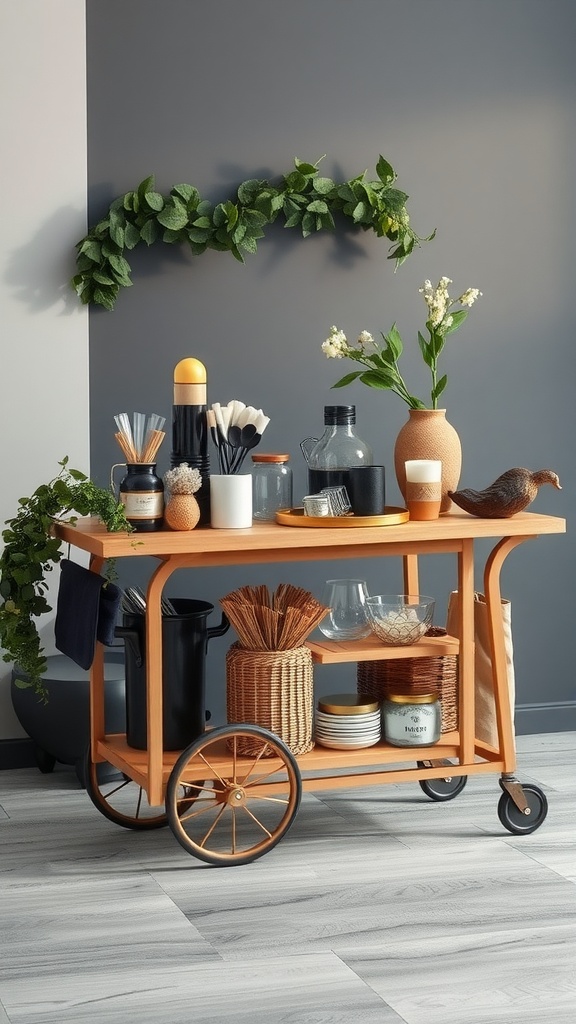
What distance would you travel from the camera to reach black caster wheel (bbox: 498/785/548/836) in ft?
10.1

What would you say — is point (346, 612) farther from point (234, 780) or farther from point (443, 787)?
point (443, 787)

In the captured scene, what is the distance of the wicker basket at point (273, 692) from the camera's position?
9.54 ft

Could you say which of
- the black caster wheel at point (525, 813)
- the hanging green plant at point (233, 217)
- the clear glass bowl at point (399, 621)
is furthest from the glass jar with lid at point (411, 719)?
the hanging green plant at point (233, 217)

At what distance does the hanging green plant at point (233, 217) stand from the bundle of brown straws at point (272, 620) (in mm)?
1137

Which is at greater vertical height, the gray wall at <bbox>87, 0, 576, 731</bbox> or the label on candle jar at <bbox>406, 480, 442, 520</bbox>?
the gray wall at <bbox>87, 0, 576, 731</bbox>

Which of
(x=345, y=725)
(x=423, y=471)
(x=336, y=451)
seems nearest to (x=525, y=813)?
(x=345, y=725)

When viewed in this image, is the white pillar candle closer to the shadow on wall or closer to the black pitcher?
the black pitcher

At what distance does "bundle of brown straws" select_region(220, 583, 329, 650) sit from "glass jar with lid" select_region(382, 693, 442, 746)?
0.29 meters

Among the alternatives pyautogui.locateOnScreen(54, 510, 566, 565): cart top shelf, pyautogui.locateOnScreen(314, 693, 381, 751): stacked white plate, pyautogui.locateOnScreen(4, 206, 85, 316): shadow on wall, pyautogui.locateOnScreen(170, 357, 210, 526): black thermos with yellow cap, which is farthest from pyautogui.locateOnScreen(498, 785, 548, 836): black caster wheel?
pyautogui.locateOnScreen(4, 206, 85, 316): shadow on wall

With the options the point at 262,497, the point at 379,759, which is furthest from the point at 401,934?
the point at 262,497

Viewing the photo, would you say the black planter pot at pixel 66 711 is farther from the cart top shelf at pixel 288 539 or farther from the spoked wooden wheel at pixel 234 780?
the cart top shelf at pixel 288 539

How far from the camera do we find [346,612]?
3.08m

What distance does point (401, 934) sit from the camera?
8.18 ft

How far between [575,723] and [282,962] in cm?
205
